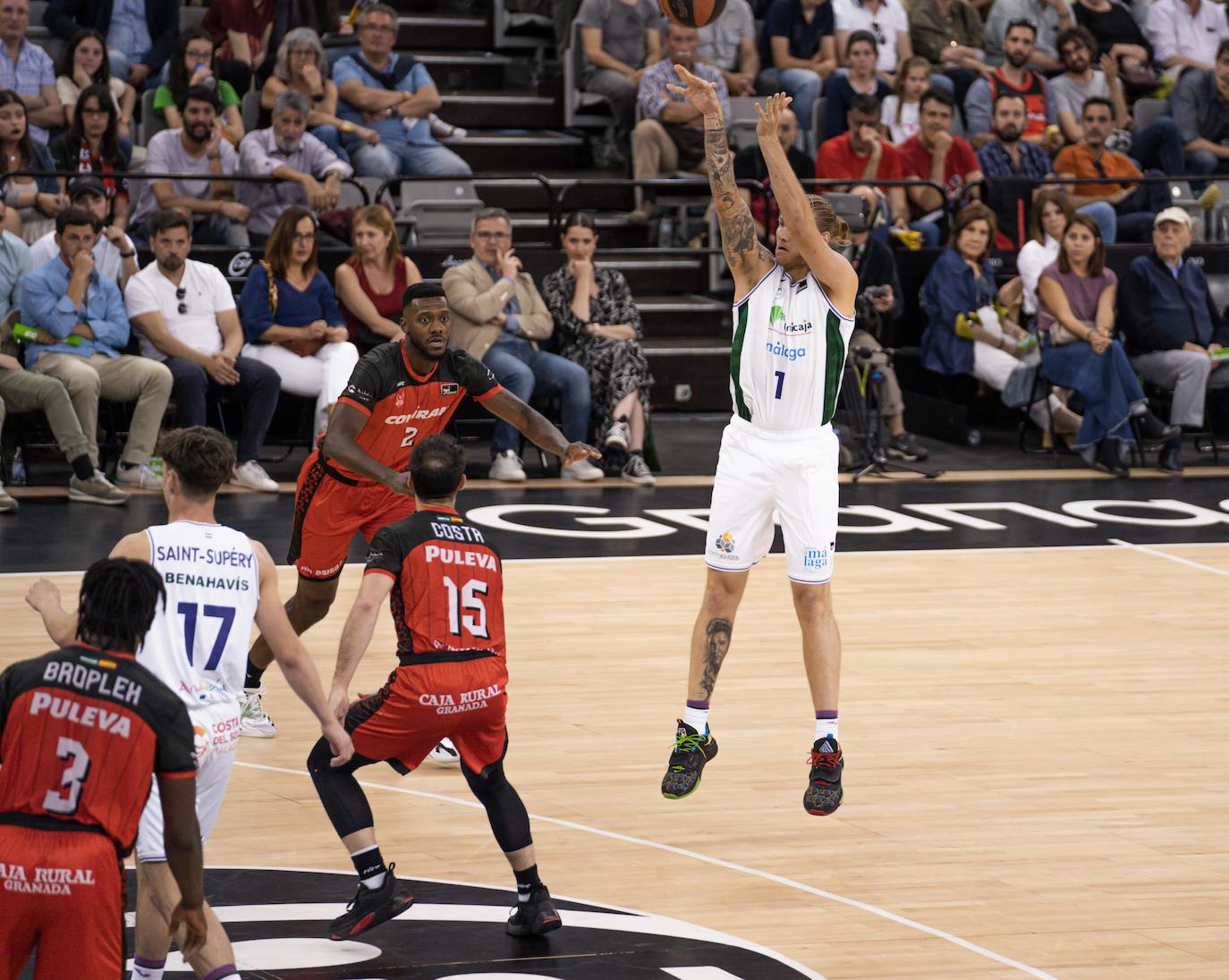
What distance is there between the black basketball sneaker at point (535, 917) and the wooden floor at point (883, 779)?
36cm

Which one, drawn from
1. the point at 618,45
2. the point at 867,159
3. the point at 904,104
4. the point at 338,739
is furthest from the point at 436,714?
the point at 618,45

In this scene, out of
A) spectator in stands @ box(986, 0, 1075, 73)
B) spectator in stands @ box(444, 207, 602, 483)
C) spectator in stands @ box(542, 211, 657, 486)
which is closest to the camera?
spectator in stands @ box(444, 207, 602, 483)

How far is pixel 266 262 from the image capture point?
11664 mm

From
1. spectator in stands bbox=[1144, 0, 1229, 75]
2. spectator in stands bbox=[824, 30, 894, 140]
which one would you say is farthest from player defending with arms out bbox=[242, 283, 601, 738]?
spectator in stands bbox=[1144, 0, 1229, 75]

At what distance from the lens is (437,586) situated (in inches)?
193

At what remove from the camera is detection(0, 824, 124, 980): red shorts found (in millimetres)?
3547

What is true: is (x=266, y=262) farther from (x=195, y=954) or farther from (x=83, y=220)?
(x=195, y=954)

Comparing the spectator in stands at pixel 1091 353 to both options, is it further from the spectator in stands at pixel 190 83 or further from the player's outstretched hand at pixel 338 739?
the player's outstretched hand at pixel 338 739

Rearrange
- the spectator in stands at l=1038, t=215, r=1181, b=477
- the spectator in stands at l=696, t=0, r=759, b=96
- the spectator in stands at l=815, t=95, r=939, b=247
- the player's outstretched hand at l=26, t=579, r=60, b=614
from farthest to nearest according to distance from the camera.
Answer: the spectator in stands at l=696, t=0, r=759, b=96 → the spectator in stands at l=815, t=95, r=939, b=247 → the spectator in stands at l=1038, t=215, r=1181, b=477 → the player's outstretched hand at l=26, t=579, r=60, b=614

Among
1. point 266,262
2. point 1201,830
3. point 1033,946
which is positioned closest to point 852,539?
point 266,262

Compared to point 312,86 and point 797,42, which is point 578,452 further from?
point 797,42

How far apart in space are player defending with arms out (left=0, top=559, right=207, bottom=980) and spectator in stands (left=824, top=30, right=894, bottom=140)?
1174 cm

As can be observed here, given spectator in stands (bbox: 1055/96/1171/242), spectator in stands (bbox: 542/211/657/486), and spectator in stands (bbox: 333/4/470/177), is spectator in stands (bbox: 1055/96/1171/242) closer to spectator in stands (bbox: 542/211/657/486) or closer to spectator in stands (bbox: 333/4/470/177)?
spectator in stands (bbox: 542/211/657/486)

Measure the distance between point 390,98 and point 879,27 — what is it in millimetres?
4314
